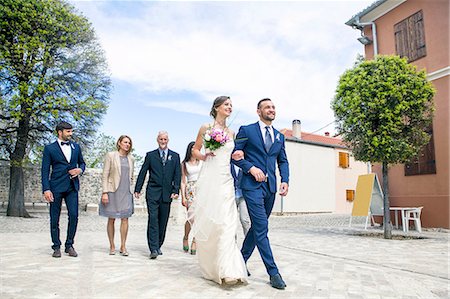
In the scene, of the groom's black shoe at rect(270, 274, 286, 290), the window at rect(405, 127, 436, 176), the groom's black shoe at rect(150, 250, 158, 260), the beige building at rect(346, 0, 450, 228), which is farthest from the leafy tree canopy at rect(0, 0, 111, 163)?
the groom's black shoe at rect(270, 274, 286, 290)

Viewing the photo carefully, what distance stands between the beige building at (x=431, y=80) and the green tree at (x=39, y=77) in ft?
45.4

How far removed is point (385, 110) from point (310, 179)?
60.7ft

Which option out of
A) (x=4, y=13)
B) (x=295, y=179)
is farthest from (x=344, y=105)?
(x=295, y=179)

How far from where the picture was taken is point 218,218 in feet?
13.6

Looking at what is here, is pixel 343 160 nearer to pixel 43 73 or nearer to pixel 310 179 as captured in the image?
pixel 310 179

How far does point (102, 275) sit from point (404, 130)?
9021 millimetres

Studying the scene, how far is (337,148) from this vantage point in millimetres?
30703

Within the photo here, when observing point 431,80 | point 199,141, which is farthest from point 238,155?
point 431,80

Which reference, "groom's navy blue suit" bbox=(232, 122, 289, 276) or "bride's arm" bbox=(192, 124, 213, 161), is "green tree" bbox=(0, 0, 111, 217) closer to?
"bride's arm" bbox=(192, 124, 213, 161)

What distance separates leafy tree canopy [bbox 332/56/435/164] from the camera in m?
10.1

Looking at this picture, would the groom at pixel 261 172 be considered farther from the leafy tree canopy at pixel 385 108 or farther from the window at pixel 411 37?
the window at pixel 411 37

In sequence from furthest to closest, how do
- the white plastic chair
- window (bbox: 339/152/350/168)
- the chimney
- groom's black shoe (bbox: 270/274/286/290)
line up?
window (bbox: 339/152/350/168) → the chimney → the white plastic chair → groom's black shoe (bbox: 270/274/286/290)

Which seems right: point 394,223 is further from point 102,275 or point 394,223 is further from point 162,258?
point 102,275

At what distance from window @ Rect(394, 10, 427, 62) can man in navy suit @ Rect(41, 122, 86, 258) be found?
488 inches
